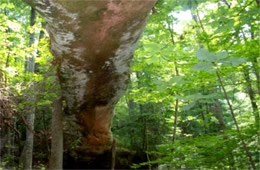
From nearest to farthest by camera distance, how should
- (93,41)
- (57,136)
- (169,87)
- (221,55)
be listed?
1. (221,55)
2. (93,41)
3. (169,87)
4. (57,136)

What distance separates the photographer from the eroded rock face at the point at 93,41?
2.16m

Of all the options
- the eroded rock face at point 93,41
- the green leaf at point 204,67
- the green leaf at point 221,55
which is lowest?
the green leaf at point 204,67

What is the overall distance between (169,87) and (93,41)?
2.15 m

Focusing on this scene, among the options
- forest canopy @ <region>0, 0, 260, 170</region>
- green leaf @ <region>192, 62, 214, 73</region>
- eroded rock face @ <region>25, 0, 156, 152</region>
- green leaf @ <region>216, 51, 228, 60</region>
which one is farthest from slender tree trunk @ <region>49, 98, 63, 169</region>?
green leaf @ <region>216, 51, 228, 60</region>

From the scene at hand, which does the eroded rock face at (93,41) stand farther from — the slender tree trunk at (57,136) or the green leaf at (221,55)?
the green leaf at (221,55)

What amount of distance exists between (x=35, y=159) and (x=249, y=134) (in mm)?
8467

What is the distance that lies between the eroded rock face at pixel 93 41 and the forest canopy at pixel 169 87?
57cm

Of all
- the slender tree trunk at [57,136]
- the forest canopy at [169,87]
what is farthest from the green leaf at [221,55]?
the slender tree trunk at [57,136]

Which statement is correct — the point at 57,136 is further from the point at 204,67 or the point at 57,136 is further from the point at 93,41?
the point at 204,67

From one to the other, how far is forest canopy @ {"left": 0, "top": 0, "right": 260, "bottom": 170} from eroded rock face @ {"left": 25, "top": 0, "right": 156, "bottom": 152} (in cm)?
57

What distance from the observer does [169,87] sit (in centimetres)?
434

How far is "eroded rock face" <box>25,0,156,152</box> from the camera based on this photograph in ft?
7.07

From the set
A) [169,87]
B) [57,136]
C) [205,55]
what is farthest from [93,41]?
[57,136]

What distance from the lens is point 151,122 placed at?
9984 millimetres
